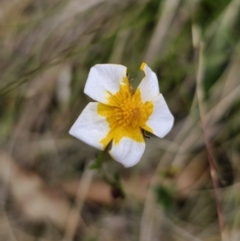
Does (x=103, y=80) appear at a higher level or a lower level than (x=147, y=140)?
higher

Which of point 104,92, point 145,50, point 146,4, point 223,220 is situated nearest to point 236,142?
point 223,220

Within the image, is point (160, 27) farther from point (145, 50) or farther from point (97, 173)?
point (97, 173)

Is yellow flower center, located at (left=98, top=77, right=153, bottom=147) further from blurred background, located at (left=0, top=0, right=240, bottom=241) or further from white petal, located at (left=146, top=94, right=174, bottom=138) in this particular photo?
blurred background, located at (left=0, top=0, right=240, bottom=241)

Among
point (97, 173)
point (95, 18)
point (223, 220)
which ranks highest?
point (95, 18)

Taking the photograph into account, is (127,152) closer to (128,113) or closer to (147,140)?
(128,113)

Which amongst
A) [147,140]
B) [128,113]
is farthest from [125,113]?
[147,140]

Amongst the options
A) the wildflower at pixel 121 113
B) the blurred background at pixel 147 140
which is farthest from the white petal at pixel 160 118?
the blurred background at pixel 147 140

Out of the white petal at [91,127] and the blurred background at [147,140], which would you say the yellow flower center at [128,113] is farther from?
the blurred background at [147,140]
